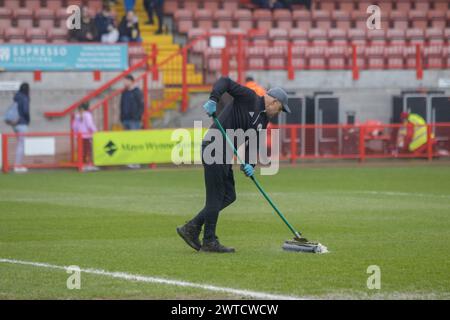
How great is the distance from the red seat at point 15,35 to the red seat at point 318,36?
341 inches

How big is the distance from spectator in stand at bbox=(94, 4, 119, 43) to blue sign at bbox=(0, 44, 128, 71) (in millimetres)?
1196

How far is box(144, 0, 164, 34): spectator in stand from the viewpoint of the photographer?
107ft

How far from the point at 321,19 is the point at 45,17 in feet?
28.6

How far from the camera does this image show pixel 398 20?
117 feet

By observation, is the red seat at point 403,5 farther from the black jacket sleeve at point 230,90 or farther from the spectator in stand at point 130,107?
the black jacket sleeve at point 230,90

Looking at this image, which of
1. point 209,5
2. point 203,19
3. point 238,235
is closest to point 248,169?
point 238,235

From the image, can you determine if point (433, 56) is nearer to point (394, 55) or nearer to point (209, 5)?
point (394, 55)

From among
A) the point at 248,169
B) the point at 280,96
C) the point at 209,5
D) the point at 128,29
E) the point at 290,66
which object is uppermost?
the point at 209,5

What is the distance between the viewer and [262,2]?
35.3m

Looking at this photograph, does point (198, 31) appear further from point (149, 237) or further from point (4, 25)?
point (149, 237)

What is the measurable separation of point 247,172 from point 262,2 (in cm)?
2440

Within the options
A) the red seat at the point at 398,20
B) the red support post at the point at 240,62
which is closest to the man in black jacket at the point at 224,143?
the red support post at the point at 240,62

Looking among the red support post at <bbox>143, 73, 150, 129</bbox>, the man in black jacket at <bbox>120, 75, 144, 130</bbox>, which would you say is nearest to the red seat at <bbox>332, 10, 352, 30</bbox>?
the red support post at <bbox>143, 73, 150, 129</bbox>

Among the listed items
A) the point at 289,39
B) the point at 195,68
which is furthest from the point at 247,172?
the point at 289,39
